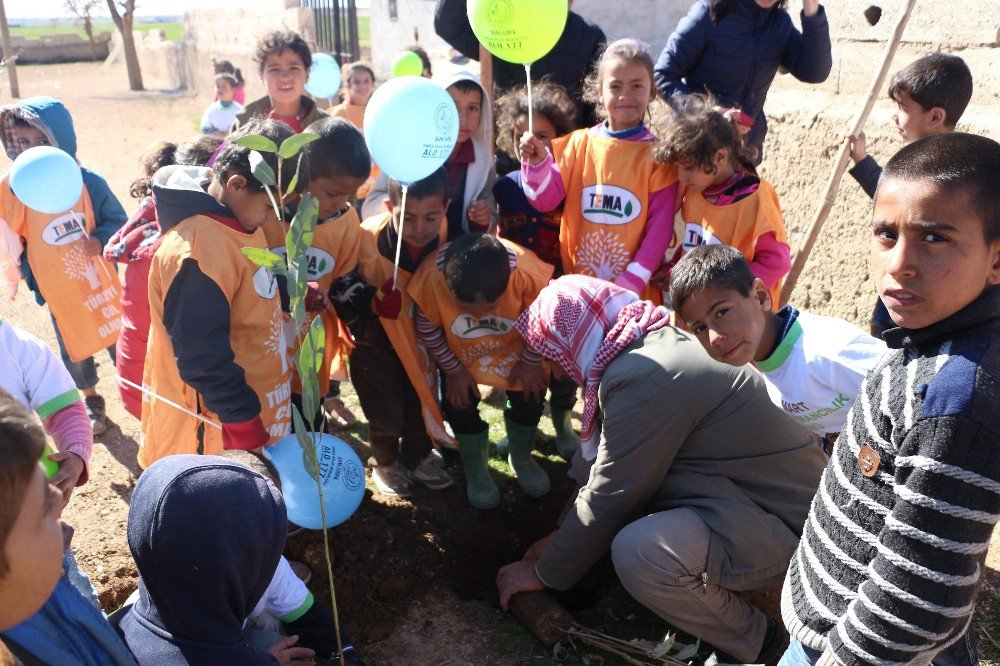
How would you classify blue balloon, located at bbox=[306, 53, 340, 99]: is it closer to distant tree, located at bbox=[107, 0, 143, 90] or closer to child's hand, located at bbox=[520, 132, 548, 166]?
child's hand, located at bbox=[520, 132, 548, 166]

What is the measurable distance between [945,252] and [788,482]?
1.20 meters

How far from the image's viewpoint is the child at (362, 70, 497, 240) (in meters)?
3.41

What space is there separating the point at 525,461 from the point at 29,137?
275 centimetres

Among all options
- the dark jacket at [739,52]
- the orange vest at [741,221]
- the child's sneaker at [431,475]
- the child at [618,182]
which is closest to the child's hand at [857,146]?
the dark jacket at [739,52]

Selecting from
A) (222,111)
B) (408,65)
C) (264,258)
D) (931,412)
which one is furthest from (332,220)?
(222,111)

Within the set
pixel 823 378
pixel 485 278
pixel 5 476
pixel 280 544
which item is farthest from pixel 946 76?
pixel 5 476

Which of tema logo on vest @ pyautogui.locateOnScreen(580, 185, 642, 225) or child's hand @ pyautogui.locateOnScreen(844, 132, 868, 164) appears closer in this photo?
tema logo on vest @ pyautogui.locateOnScreen(580, 185, 642, 225)

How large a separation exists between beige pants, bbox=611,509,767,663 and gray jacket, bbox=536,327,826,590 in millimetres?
39

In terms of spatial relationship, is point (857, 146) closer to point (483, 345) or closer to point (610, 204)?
point (610, 204)

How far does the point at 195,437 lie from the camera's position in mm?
2699

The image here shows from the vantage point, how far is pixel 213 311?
7.91ft

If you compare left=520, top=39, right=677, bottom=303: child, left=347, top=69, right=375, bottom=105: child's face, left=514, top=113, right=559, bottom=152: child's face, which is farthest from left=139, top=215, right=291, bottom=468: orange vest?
left=347, top=69, right=375, bottom=105: child's face

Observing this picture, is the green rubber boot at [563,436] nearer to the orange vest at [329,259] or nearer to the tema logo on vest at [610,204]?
the tema logo on vest at [610,204]

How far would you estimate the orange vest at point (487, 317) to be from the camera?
3076 mm
